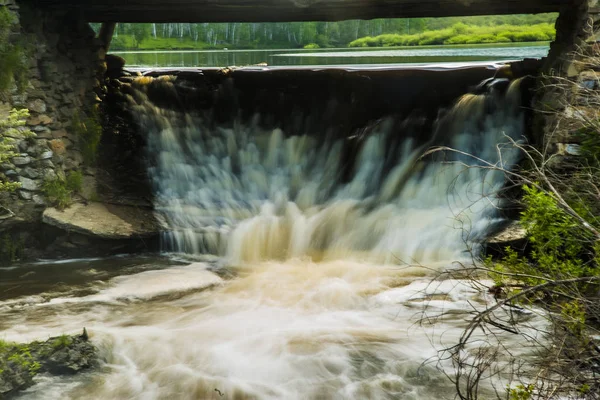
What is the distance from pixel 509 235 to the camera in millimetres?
7707

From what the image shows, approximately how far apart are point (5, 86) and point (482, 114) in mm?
6121

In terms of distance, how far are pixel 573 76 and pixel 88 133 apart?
21.0 feet

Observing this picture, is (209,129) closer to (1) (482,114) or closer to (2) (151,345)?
(1) (482,114)

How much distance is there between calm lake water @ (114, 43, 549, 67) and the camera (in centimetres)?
1457

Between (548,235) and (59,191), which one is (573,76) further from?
(59,191)

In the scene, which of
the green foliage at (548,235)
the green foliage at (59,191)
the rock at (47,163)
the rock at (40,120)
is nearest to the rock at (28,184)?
the green foliage at (59,191)

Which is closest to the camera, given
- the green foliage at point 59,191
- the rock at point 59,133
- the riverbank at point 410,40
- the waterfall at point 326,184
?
the waterfall at point 326,184

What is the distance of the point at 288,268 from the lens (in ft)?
26.5

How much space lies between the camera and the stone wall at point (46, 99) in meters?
8.66

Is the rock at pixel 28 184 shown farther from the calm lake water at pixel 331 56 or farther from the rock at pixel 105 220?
the calm lake water at pixel 331 56

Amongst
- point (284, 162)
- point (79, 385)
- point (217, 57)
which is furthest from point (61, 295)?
point (217, 57)

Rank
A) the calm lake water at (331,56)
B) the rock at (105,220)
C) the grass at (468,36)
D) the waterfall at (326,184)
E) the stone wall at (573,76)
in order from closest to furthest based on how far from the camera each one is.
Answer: the stone wall at (573,76) → the waterfall at (326,184) → the rock at (105,220) → the calm lake water at (331,56) → the grass at (468,36)

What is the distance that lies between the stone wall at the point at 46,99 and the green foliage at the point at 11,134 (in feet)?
0.50

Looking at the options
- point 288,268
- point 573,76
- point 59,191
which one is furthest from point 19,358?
point 573,76
